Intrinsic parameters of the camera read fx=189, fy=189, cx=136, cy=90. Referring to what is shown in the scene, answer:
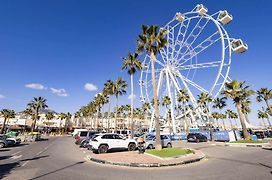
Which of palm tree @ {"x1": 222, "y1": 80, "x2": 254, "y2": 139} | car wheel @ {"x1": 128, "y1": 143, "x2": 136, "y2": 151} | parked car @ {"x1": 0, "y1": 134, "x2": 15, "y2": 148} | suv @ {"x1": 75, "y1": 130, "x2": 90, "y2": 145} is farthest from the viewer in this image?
palm tree @ {"x1": 222, "y1": 80, "x2": 254, "y2": 139}

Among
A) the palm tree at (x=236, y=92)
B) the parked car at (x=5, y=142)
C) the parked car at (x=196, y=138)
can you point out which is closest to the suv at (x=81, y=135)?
the parked car at (x=5, y=142)

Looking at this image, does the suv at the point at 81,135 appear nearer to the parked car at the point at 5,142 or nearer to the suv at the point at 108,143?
the parked car at the point at 5,142

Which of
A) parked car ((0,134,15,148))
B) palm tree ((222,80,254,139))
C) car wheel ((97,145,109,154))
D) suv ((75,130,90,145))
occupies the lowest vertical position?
car wheel ((97,145,109,154))

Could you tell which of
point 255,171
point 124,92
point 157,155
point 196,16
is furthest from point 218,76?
point 255,171

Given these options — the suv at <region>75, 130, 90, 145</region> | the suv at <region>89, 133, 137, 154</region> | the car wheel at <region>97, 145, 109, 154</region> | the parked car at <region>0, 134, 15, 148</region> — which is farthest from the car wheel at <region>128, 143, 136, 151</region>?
the parked car at <region>0, 134, 15, 148</region>

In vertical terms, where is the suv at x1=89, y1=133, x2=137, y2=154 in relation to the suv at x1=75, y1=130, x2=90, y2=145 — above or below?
below

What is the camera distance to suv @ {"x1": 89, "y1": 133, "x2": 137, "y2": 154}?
17328 millimetres

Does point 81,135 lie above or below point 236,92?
below

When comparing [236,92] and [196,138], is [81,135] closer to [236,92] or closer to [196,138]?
[196,138]

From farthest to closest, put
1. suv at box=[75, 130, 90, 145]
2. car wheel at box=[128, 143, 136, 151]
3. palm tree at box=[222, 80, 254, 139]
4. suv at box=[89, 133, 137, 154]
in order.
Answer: palm tree at box=[222, 80, 254, 139] → suv at box=[75, 130, 90, 145] → car wheel at box=[128, 143, 136, 151] → suv at box=[89, 133, 137, 154]

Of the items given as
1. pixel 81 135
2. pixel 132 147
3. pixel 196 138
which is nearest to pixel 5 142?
pixel 81 135

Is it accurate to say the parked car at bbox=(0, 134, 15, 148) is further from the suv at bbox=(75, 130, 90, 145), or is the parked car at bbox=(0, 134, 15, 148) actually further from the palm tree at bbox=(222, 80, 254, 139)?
the palm tree at bbox=(222, 80, 254, 139)

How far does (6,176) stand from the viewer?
29.2 ft

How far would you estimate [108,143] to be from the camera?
17828 millimetres
